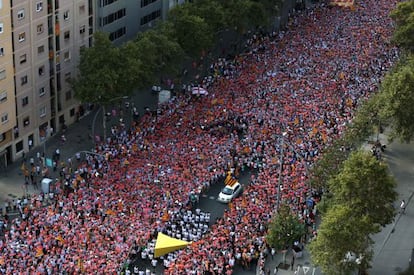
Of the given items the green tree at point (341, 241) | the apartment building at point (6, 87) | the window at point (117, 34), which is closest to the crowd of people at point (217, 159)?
the apartment building at point (6, 87)

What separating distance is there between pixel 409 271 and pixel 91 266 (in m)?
22.9

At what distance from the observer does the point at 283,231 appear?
6769 centimetres

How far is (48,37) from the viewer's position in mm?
87875

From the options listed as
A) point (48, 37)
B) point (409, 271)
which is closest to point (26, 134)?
point (48, 37)

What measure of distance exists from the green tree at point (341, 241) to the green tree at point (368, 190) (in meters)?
1.26

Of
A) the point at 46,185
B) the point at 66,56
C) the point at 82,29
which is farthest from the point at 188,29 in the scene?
the point at 46,185

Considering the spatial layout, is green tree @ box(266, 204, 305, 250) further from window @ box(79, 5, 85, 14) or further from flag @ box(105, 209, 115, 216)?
window @ box(79, 5, 85, 14)

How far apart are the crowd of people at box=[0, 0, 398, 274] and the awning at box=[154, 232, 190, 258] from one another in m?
0.70

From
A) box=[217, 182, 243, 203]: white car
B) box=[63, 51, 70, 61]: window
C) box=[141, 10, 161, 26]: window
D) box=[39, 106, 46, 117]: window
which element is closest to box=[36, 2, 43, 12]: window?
box=[63, 51, 70, 61]: window

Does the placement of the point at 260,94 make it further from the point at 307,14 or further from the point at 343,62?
the point at 307,14

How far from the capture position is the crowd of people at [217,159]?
222ft

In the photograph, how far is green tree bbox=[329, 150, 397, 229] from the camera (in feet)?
209

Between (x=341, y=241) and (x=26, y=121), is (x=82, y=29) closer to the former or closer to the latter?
(x=26, y=121)

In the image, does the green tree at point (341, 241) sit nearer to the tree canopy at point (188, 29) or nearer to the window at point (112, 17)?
the tree canopy at point (188, 29)
